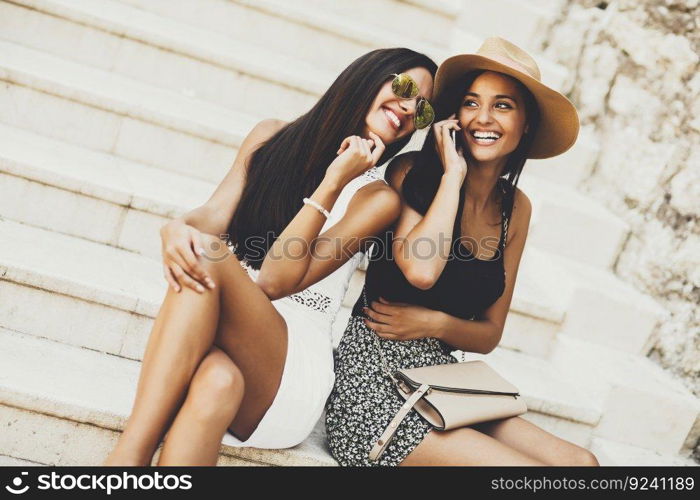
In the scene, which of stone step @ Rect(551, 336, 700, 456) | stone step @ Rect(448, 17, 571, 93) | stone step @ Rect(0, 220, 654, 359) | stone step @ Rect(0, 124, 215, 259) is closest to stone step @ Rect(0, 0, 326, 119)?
stone step @ Rect(0, 124, 215, 259)

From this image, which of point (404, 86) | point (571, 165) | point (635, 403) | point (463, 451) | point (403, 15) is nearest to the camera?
point (463, 451)

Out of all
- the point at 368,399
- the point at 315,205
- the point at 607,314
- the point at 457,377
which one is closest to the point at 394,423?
the point at 368,399

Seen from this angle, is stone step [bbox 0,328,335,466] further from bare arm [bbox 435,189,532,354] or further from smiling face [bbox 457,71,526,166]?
smiling face [bbox 457,71,526,166]

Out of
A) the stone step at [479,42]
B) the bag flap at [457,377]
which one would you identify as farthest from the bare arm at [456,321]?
the stone step at [479,42]

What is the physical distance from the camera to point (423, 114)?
2.50 meters

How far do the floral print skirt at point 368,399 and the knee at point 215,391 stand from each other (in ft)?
1.52

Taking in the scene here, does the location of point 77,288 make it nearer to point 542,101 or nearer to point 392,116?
point 392,116

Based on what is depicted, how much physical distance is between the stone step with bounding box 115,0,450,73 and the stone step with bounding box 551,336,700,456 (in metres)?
1.89

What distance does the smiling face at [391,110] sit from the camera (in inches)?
98.1

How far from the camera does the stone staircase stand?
2.38m

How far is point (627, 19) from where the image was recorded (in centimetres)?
411

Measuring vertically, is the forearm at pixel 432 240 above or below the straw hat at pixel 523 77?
below

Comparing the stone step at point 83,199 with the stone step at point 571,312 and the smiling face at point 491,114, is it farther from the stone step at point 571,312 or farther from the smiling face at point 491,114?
the smiling face at point 491,114

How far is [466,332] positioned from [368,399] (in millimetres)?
453
